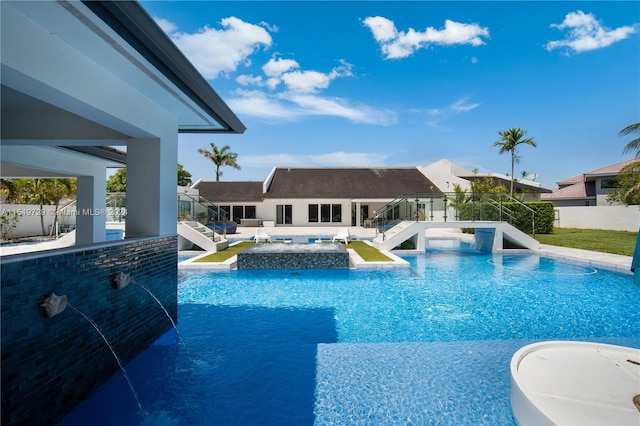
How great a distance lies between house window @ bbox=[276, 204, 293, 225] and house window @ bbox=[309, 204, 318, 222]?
84.1 inches

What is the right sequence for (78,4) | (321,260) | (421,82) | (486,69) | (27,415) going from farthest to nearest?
(421,82), (486,69), (321,260), (27,415), (78,4)

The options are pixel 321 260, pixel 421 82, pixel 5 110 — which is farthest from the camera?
pixel 421 82

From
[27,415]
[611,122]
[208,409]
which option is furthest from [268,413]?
[611,122]

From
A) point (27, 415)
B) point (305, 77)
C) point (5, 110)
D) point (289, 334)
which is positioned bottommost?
point (289, 334)

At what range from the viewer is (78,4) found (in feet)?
9.91

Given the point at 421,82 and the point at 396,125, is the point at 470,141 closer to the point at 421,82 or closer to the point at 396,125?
the point at 396,125

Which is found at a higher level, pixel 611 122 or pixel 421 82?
pixel 421 82

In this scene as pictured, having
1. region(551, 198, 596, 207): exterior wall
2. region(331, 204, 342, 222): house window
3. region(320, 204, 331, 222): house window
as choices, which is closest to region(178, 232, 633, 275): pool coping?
region(331, 204, 342, 222): house window

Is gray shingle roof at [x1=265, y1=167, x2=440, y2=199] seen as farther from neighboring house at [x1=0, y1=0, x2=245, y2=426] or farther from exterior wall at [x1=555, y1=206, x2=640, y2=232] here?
neighboring house at [x1=0, y1=0, x2=245, y2=426]

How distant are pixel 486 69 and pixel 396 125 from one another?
14.1 meters

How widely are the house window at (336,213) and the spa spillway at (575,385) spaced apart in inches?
1194

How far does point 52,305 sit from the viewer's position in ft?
11.9

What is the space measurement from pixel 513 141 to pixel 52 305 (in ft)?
137

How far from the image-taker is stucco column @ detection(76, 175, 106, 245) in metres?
11.2
